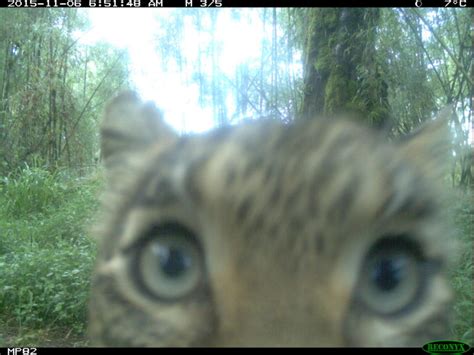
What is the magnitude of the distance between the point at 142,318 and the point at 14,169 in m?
5.47

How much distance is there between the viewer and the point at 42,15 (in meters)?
3.86

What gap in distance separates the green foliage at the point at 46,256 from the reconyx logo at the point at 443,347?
1.81 m

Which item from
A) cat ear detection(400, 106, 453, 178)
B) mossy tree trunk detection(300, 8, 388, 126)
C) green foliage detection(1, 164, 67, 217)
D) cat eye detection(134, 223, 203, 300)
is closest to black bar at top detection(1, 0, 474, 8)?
mossy tree trunk detection(300, 8, 388, 126)

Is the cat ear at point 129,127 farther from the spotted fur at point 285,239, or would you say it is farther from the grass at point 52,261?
the grass at point 52,261

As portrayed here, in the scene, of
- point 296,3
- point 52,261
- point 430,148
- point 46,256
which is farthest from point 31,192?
point 430,148

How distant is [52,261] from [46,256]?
122 millimetres

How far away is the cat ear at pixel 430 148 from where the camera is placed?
1251 millimetres

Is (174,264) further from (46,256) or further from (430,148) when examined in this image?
(46,256)

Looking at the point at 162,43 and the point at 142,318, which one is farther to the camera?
the point at 162,43

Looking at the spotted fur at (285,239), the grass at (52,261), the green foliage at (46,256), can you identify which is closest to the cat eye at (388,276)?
the spotted fur at (285,239)

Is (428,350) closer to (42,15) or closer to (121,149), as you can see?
(121,149)

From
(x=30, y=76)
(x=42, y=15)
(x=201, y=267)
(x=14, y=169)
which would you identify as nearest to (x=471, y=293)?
(x=201, y=267)

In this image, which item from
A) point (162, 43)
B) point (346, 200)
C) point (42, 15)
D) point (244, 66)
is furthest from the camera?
point (42, 15)

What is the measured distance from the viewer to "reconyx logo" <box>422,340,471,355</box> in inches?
45.6
